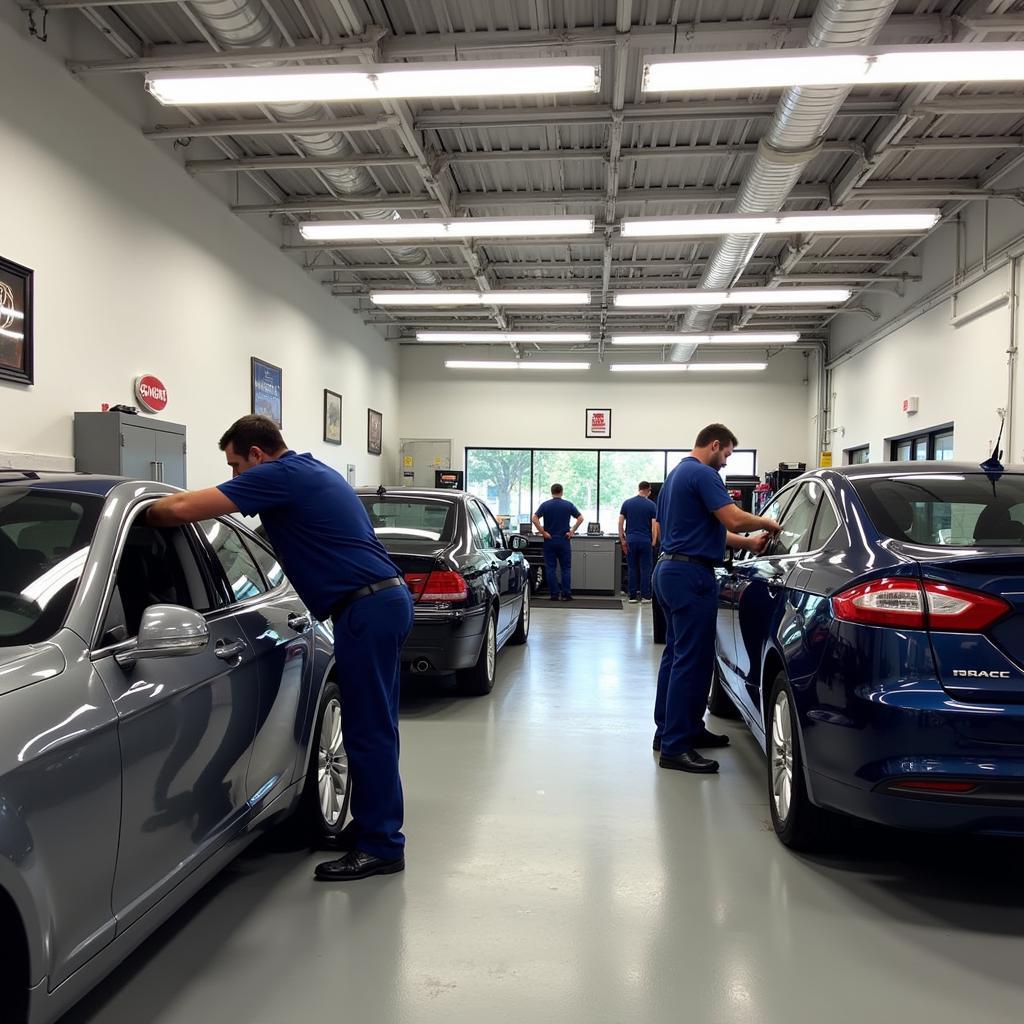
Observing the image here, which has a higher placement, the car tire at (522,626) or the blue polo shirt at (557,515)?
the blue polo shirt at (557,515)

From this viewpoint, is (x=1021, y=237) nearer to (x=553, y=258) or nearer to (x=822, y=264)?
(x=822, y=264)

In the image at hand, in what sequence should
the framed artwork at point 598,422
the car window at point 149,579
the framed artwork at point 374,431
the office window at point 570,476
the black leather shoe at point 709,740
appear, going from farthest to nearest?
the office window at point 570,476, the framed artwork at point 598,422, the framed artwork at point 374,431, the black leather shoe at point 709,740, the car window at point 149,579

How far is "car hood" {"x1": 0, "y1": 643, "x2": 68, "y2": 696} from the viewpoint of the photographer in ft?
4.83

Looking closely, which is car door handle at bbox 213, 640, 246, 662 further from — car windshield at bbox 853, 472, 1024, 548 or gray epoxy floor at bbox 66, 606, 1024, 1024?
car windshield at bbox 853, 472, 1024, 548

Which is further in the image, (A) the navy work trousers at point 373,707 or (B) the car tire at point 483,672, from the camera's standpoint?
(B) the car tire at point 483,672

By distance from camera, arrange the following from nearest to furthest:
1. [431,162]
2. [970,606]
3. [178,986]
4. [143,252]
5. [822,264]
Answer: [178,986]
[970,606]
[143,252]
[431,162]
[822,264]

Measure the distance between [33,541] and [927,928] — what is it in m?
2.70

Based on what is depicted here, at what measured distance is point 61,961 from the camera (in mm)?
1469

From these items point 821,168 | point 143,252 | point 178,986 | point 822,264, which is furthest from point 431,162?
point 178,986

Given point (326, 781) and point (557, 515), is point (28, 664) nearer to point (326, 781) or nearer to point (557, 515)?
point (326, 781)

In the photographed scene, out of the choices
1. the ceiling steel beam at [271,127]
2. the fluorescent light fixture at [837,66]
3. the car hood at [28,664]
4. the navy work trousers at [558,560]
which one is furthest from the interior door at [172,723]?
the navy work trousers at [558,560]

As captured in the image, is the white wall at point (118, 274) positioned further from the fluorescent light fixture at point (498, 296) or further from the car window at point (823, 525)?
the car window at point (823, 525)

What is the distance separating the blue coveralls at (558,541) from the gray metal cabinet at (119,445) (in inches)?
240

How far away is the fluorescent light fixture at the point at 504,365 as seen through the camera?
50.6ft
